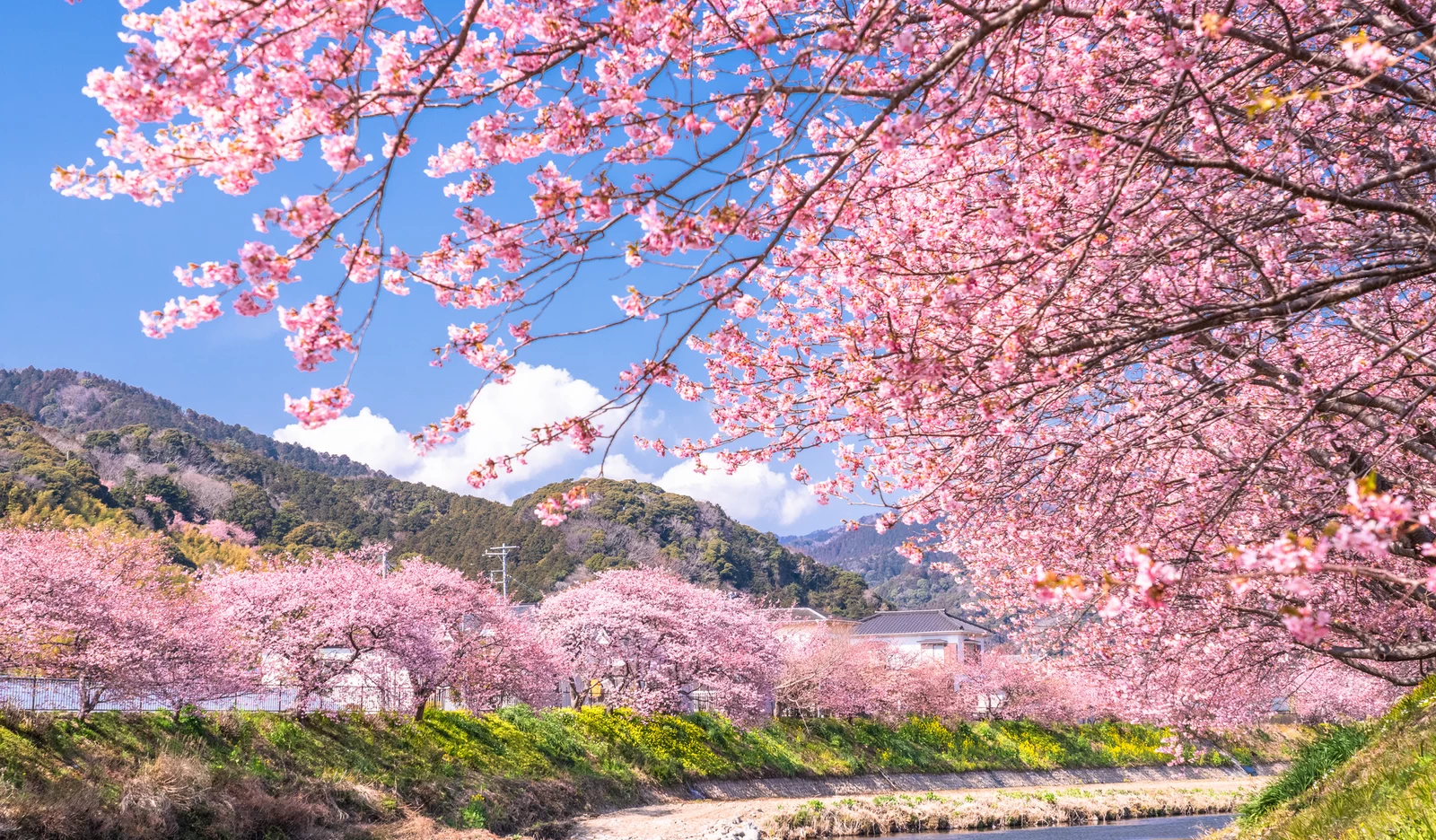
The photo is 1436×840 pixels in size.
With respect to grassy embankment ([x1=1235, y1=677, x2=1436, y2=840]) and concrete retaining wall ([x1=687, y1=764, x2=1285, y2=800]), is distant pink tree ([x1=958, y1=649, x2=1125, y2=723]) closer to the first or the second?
concrete retaining wall ([x1=687, y1=764, x2=1285, y2=800])

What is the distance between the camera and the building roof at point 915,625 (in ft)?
193

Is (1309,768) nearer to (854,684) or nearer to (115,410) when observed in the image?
(854,684)

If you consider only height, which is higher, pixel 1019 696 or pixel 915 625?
pixel 915 625

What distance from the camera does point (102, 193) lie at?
4.25 metres

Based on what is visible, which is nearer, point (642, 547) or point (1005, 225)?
point (1005, 225)

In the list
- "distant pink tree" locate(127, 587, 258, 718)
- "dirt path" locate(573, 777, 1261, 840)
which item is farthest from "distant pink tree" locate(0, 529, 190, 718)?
Result: "dirt path" locate(573, 777, 1261, 840)

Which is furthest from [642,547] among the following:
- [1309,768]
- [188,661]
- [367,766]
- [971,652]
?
[1309,768]

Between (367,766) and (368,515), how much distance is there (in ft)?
223

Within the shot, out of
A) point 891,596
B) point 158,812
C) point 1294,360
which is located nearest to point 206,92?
point 1294,360

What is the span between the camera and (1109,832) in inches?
1009

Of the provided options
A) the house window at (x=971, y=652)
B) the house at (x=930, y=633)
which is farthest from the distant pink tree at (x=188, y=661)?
the house at (x=930, y=633)

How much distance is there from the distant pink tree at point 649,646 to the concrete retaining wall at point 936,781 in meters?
2.68

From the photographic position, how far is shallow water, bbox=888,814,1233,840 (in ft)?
79.8

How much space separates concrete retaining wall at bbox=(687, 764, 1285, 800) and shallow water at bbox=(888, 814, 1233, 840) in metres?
6.13
